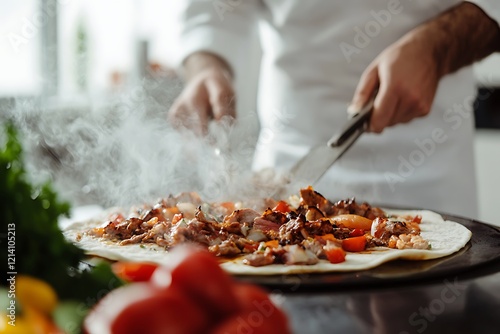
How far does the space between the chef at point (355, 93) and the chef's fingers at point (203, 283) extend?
165 centimetres

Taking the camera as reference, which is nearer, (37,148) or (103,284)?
(103,284)

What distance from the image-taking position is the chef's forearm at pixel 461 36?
2.37 m

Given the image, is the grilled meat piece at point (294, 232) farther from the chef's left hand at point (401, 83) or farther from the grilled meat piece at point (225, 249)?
the chef's left hand at point (401, 83)

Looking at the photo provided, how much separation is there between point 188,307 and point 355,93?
1.82 metres

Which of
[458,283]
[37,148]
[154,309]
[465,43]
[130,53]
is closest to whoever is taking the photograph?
[154,309]

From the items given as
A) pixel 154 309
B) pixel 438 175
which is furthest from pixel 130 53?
pixel 154 309

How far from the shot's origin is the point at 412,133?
8.61 feet

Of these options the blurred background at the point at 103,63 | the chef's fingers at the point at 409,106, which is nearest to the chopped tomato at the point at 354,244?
the chef's fingers at the point at 409,106

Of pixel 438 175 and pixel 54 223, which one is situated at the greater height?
pixel 54 223

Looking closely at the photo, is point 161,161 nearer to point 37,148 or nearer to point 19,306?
point 19,306

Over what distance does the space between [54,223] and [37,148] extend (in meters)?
4.01

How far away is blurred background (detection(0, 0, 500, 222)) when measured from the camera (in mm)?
4410

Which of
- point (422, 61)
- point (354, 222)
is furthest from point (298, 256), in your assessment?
point (422, 61)

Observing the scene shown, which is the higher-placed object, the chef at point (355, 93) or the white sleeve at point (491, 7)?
the white sleeve at point (491, 7)
